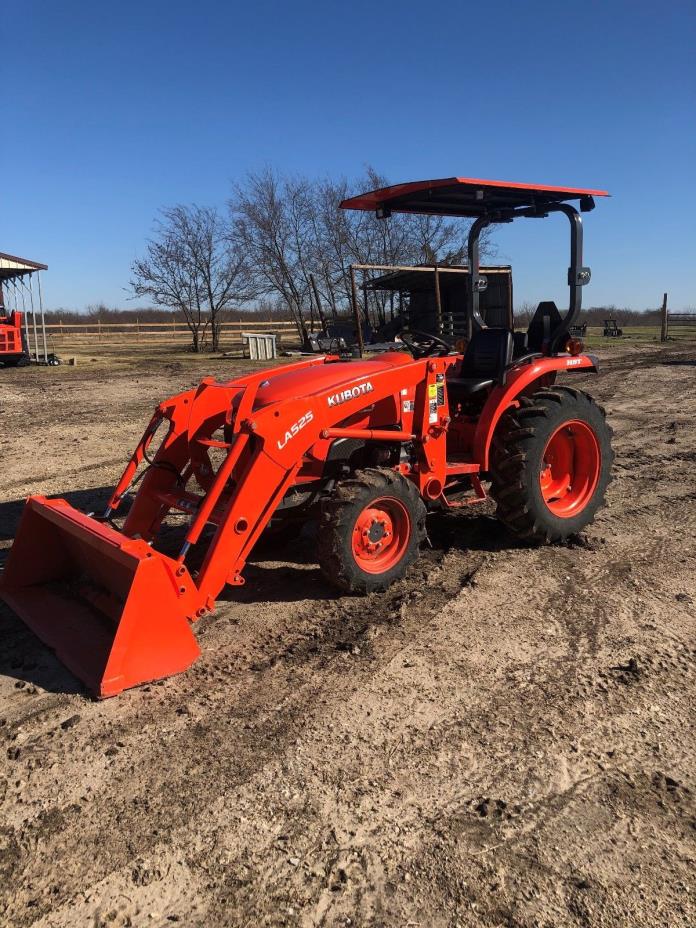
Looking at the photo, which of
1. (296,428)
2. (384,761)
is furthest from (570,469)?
(384,761)

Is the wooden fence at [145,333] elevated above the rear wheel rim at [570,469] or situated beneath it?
elevated above

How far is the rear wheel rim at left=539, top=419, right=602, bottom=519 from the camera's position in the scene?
489 centimetres

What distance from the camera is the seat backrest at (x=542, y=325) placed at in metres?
4.87

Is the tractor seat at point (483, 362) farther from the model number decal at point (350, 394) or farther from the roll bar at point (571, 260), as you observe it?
the model number decal at point (350, 394)

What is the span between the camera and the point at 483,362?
4688 millimetres

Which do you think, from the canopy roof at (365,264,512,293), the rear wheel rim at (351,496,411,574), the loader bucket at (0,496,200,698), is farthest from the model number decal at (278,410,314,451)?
the canopy roof at (365,264,512,293)

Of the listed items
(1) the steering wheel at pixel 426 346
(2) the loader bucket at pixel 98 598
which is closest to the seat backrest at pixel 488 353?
(1) the steering wheel at pixel 426 346

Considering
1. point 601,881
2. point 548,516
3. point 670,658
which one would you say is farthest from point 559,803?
point 548,516

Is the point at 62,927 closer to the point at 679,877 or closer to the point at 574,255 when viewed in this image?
the point at 679,877

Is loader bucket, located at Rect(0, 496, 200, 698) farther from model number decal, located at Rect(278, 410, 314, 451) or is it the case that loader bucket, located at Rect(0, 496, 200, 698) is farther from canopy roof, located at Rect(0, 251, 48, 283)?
canopy roof, located at Rect(0, 251, 48, 283)

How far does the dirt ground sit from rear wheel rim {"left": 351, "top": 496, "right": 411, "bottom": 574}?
216mm

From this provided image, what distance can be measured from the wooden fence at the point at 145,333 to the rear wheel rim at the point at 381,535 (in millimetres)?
25777

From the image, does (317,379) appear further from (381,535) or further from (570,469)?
(570,469)

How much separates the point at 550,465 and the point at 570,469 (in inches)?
7.3
